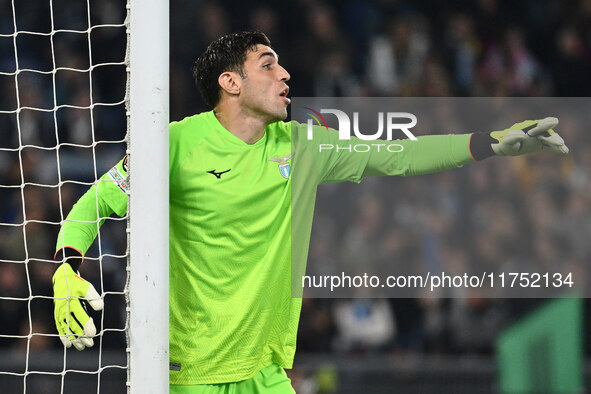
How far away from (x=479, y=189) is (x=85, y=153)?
3.18 m

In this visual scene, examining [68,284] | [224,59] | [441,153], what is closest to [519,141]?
[441,153]

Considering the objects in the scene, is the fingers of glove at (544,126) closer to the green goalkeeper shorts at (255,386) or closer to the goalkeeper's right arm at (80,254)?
the green goalkeeper shorts at (255,386)

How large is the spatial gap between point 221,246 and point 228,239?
0.11 ft

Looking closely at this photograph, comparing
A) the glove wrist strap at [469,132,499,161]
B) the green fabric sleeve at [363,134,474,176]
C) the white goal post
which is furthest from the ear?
the glove wrist strap at [469,132,499,161]

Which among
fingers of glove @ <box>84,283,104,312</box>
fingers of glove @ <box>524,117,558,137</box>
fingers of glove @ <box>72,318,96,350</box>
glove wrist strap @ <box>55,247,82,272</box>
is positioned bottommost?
fingers of glove @ <box>72,318,96,350</box>

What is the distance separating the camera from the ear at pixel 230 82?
3.14 metres

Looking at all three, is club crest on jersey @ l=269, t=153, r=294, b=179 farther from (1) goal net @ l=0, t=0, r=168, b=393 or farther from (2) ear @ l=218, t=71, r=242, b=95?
(1) goal net @ l=0, t=0, r=168, b=393

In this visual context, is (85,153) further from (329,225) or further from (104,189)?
(104,189)

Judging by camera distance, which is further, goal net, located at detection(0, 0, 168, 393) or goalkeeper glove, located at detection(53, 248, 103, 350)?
goal net, located at detection(0, 0, 168, 393)

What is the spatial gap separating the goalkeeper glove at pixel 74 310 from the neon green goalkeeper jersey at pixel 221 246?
0.49ft

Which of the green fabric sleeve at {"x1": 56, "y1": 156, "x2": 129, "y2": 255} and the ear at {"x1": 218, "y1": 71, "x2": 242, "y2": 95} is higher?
the ear at {"x1": 218, "y1": 71, "x2": 242, "y2": 95}

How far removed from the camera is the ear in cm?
314

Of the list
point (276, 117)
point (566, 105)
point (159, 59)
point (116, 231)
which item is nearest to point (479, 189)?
point (566, 105)

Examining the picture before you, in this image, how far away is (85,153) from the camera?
7.13 meters
